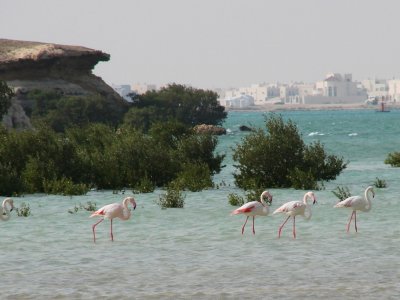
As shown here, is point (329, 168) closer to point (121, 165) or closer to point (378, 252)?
point (121, 165)

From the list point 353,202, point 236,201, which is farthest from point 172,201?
point 353,202

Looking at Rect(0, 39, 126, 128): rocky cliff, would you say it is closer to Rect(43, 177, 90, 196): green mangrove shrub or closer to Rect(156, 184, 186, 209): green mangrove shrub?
Rect(43, 177, 90, 196): green mangrove shrub

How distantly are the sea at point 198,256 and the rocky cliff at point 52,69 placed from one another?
83.8m

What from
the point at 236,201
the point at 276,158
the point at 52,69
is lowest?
the point at 236,201

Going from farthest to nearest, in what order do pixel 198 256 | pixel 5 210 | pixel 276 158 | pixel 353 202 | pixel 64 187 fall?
pixel 276 158
pixel 64 187
pixel 5 210
pixel 353 202
pixel 198 256

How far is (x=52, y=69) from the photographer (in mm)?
114250

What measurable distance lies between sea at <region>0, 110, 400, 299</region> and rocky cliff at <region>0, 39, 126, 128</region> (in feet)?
275

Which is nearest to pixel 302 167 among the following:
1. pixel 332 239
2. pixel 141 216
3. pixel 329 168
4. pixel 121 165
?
pixel 329 168

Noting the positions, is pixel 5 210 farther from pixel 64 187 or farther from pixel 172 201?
pixel 64 187

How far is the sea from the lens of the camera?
14.8m

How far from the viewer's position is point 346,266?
16766 mm

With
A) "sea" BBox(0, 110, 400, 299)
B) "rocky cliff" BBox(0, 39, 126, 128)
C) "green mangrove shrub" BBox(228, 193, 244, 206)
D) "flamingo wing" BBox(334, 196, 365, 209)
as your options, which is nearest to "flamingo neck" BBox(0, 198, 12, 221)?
"sea" BBox(0, 110, 400, 299)

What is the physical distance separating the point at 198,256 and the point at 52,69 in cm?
9808

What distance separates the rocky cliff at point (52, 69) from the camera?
110 meters
